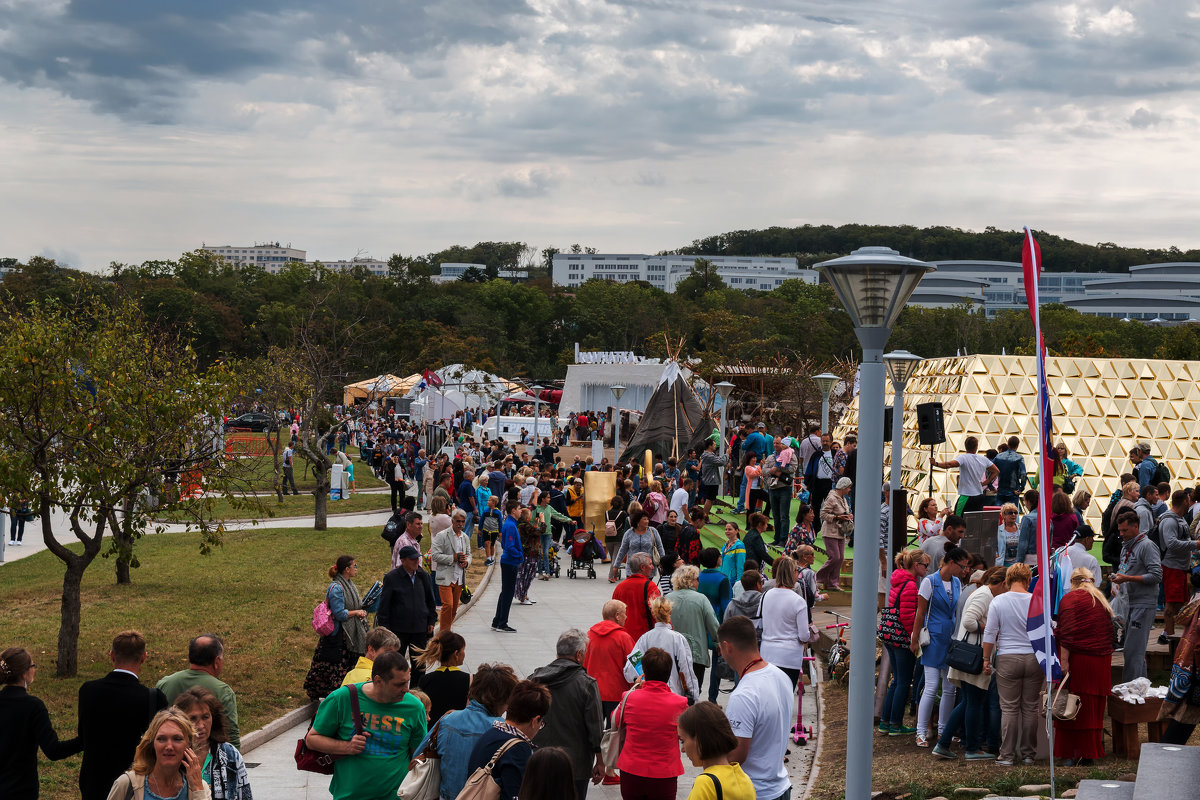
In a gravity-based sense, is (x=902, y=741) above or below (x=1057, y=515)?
below

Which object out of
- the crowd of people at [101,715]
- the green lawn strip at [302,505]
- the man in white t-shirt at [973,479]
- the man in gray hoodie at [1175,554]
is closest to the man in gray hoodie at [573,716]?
the crowd of people at [101,715]

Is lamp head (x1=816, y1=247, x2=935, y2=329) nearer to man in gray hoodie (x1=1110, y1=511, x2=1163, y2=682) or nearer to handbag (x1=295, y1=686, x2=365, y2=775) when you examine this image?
handbag (x1=295, y1=686, x2=365, y2=775)

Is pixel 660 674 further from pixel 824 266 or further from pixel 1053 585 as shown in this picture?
pixel 1053 585

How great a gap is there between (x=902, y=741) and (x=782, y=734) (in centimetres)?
474

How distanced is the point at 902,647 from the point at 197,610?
416 inches

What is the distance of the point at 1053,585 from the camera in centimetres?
1045

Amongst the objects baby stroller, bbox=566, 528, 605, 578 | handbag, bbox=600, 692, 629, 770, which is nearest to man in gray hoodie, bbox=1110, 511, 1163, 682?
handbag, bbox=600, 692, 629, 770

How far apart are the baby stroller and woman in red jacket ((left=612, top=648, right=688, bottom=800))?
1436 centimetres

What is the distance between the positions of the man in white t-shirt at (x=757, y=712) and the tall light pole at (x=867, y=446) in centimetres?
41

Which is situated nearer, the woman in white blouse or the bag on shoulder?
the woman in white blouse

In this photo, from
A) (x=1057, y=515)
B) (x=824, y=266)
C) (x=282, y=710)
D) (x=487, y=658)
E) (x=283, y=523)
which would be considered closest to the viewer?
(x=824, y=266)

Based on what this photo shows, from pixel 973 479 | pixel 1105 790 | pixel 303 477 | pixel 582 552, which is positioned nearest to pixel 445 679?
pixel 1105 790

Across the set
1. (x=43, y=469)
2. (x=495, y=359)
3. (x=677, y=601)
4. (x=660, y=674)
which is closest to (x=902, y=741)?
(x=677, y=601)

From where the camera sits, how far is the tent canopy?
169 ft
